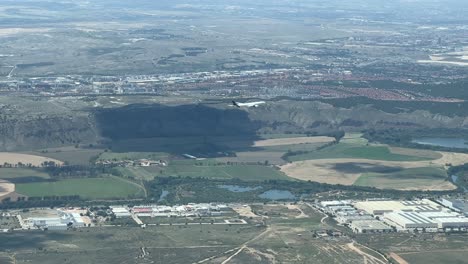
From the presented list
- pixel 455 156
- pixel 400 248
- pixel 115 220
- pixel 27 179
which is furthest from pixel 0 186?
pixel 455 156

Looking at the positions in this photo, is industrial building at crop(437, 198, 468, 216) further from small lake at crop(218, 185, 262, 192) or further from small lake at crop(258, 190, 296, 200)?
small lake at crop(218, 185, 262, 192)

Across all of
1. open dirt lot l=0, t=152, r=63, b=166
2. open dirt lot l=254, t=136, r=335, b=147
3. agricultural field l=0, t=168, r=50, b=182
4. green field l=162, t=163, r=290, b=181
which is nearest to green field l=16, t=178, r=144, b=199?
agricultural field l=0, t=168, r=50, b=182

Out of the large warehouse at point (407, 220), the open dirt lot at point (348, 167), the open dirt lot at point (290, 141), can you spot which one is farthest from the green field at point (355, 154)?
the large warehouse at point (407, 220)

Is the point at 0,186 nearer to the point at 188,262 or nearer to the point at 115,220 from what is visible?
the point at 115,220

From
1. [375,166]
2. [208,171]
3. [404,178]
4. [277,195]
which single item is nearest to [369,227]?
[277,195]

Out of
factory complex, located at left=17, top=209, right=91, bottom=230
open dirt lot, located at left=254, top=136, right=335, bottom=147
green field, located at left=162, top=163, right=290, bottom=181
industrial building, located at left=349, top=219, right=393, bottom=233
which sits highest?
factory complex, located at left=17, top=209, right=91, bottom=230

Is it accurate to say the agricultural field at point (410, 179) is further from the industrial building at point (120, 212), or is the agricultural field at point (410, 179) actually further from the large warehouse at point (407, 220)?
the industrial building at point (120, 212)
